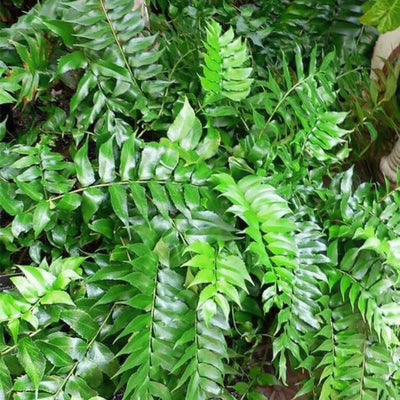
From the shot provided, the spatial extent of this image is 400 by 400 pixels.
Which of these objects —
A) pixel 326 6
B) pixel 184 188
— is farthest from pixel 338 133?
pixel 326 6

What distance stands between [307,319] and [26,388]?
2.15ft

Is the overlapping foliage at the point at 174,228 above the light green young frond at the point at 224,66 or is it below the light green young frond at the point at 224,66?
below

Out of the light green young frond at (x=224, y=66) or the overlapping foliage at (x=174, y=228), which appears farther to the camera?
the light green young frond at (x=224, y=66)

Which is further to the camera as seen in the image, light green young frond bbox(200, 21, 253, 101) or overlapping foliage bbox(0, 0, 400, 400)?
light green young frond bbox(200, 21, 253, 101)

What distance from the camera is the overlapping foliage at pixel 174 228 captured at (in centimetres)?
101

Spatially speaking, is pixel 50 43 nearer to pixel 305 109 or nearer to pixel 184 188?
pixel 184 188

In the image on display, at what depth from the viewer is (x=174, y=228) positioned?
110 cm

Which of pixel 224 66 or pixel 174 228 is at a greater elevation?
pixel 224 66

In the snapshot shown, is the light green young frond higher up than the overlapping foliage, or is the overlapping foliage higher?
the light green young frond

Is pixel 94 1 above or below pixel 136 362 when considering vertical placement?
above

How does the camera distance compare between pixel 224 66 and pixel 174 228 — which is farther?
pixel 224 66

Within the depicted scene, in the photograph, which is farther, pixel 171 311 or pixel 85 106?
pixel 85 106

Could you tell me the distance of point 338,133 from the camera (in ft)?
4.27

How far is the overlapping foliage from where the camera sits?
101 cm
